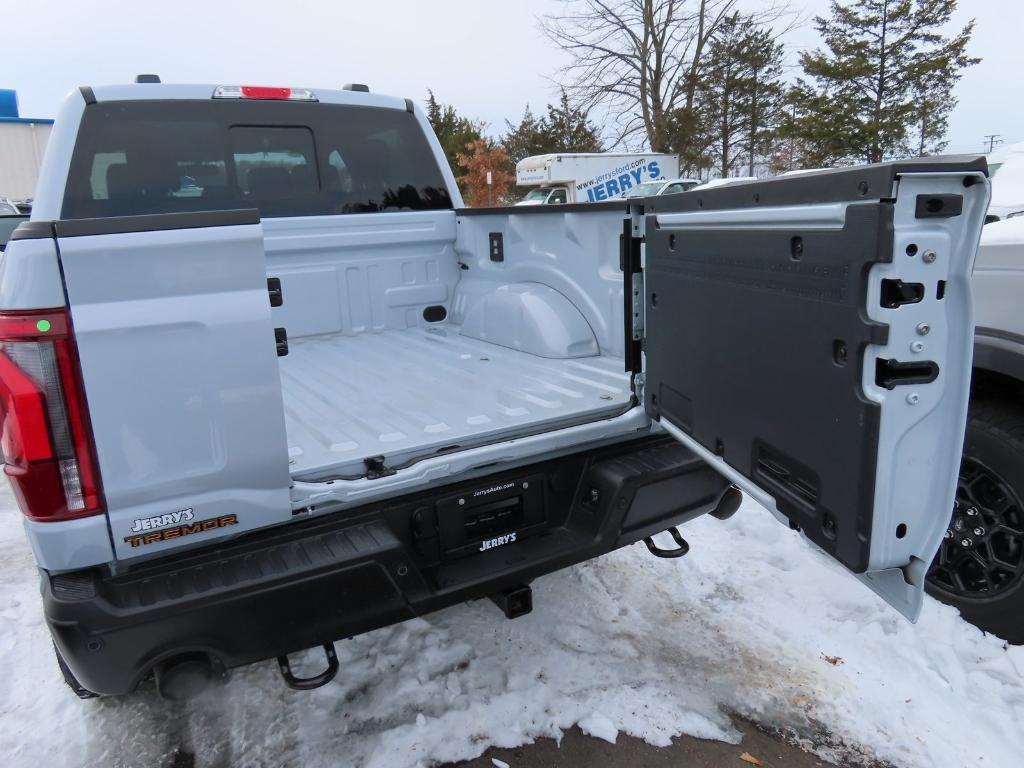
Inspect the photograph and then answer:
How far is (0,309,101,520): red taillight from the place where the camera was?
172cm

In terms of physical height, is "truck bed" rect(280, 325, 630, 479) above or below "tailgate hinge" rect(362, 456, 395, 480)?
above

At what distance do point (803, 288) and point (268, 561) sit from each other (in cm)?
164

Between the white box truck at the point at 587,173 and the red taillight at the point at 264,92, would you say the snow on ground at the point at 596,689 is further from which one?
the white box truck at the point at 587,173

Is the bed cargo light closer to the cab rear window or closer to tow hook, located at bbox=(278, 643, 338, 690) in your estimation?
the cab rear window

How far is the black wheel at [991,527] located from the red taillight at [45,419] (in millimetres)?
3020

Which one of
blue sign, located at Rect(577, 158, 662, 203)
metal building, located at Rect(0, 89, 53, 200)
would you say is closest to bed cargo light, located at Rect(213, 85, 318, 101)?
blue sign, located at Rect(577, 158, 662, 203)

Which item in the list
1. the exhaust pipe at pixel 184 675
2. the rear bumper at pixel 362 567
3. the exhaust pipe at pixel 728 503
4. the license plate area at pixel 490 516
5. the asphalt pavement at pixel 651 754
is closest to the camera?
the rear bumper at pixel 362 567

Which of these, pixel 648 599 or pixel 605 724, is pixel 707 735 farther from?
pixel 648 599

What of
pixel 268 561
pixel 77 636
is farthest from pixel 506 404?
pixel 77 636

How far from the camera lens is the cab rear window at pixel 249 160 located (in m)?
3.57

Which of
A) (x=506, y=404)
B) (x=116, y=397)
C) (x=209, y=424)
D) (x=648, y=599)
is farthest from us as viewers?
(x=648, y=599)

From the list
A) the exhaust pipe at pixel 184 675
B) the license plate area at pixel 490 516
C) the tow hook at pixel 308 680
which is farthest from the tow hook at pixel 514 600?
the exhaust pipe at pixel 184 675

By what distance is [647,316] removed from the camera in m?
2.72

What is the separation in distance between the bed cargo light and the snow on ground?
281 cm
